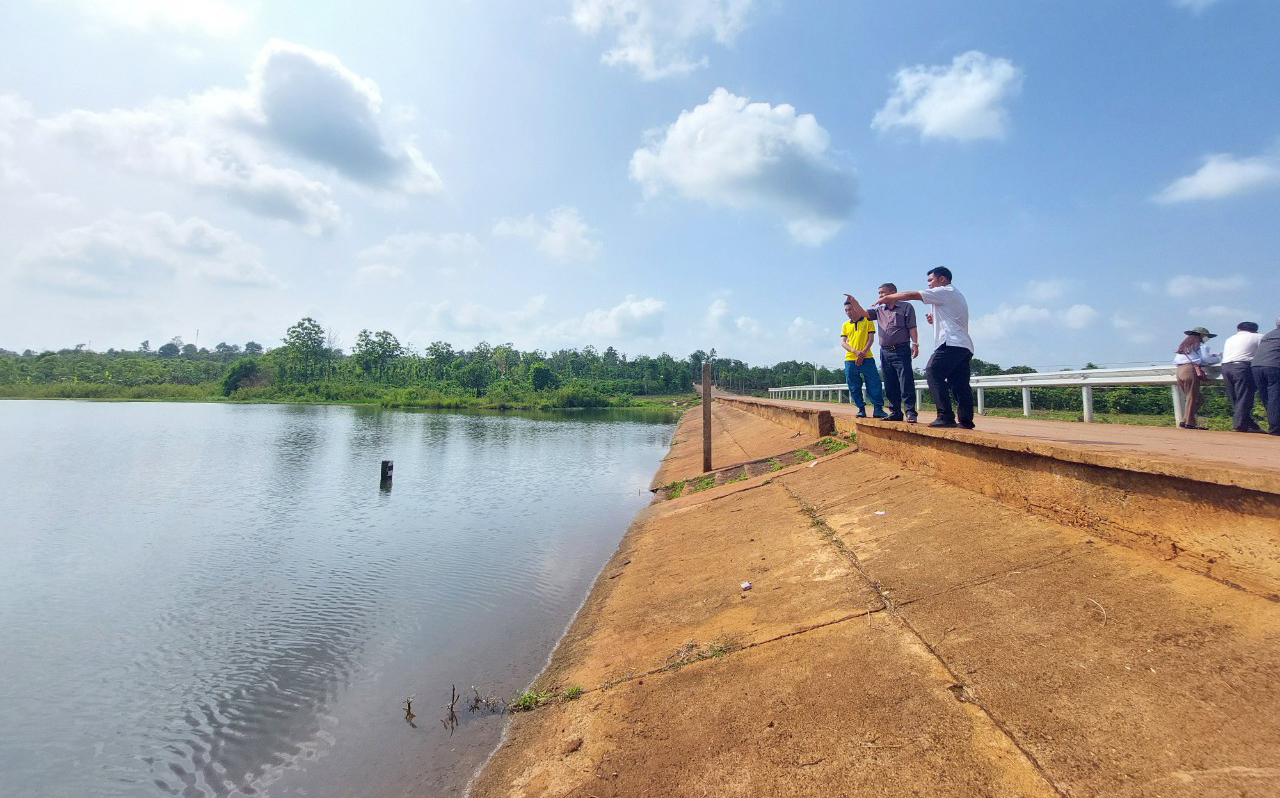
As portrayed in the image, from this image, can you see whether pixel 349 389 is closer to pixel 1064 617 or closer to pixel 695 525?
pixel 695 525

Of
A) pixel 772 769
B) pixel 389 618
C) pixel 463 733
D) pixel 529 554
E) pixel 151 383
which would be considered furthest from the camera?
pixel 151 383

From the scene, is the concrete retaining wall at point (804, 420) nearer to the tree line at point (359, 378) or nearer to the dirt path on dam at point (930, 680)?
the dirt path on dam at point (930, 680)

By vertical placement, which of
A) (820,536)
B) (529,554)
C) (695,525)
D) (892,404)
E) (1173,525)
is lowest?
(529,554)

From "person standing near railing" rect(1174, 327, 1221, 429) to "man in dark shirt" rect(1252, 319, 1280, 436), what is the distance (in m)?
0.57

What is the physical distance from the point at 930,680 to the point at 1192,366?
7195 mm

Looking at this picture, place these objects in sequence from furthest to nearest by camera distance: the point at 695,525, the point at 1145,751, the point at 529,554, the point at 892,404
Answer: the point at 529,554
the point at 695,525
the point at 892,404
the point at 1145,751

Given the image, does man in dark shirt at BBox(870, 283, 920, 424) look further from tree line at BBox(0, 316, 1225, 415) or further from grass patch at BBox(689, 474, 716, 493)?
tree line at BBox(0, 316, 1225, 415)

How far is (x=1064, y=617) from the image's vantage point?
9.12 ft

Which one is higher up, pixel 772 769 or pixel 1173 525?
pixel 1173 525

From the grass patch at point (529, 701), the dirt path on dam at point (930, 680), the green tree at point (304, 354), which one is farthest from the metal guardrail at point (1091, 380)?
the green tree at point (304, 354)

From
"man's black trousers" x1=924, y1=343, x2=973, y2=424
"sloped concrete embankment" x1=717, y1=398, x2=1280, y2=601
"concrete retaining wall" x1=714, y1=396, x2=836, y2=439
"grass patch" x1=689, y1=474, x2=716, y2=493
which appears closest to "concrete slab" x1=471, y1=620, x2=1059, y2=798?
"sloped concrete embankment" x1=717, y1=398, x2=1280, y2=601

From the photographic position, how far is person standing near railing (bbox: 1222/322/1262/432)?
658 cm

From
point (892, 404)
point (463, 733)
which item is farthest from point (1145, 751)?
point (892, 404)

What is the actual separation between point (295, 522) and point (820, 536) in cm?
1093
